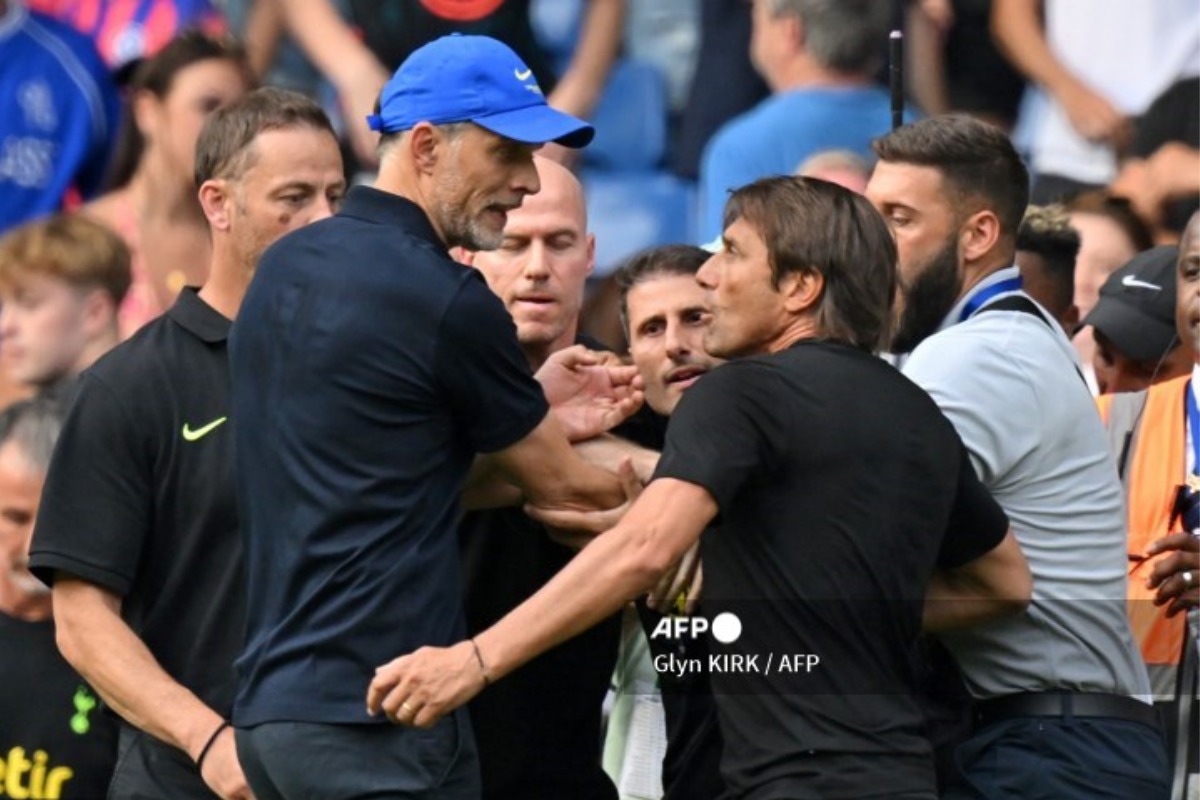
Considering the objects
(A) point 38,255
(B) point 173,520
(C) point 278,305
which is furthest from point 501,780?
(A) point 38,255

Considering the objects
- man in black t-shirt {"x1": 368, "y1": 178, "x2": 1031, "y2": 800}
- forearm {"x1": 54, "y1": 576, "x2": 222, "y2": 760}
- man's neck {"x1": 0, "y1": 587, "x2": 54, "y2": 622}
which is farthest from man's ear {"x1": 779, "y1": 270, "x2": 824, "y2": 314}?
man's neck {"x1": 0, "y1": 587, "x2": 54, "y2": 622}

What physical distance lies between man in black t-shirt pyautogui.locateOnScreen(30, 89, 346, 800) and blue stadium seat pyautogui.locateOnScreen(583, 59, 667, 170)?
10.1 ft

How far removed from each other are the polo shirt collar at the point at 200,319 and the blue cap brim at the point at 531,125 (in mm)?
782

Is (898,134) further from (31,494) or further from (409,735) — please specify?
(31,494)

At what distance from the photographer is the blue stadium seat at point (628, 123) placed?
781 centimetres

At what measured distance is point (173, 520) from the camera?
4.75m

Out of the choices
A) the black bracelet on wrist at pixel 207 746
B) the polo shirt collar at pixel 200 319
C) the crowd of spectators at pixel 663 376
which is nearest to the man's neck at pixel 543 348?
the crowd of spectators at pixel 663 376

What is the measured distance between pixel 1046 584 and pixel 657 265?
4.18ft

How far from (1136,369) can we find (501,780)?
7.00ft

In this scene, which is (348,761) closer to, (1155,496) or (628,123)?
(1155,496)

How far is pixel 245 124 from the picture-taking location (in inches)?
199

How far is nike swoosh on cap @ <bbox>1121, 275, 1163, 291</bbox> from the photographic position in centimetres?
617

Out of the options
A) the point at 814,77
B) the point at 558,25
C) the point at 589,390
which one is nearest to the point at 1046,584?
the point at 589,390

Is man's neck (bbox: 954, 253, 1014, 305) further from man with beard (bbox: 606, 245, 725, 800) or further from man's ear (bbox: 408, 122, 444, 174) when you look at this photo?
man's ear (bbox: 408, 122, 444, 174)
